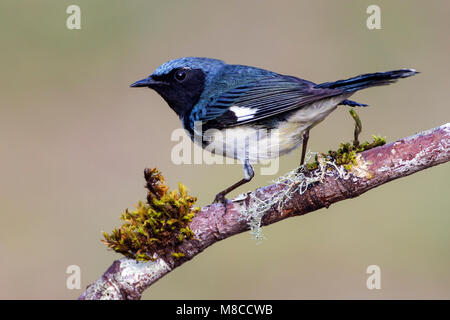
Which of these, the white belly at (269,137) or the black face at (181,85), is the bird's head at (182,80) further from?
the white belly at (269,137)

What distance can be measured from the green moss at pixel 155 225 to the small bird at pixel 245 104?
1.54 ft

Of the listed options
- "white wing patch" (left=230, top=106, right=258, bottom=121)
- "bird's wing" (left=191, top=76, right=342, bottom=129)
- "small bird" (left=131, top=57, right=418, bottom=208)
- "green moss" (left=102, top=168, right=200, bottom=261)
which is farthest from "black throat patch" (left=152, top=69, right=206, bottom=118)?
"green moss" (left=102, top=168, right=200, bottom=261)

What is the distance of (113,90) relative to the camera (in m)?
7.89

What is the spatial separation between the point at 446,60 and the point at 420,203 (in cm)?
222

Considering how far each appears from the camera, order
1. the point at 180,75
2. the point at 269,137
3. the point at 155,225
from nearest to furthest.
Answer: the point at 155,225
the point at 269,137
the point at 180,75

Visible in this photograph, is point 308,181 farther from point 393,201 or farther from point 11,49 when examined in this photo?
point 11,49

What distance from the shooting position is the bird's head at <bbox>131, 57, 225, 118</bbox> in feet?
13.1

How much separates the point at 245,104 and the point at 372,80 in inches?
34.5

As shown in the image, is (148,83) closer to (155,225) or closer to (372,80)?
(155,225)

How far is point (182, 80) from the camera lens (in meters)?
4.00

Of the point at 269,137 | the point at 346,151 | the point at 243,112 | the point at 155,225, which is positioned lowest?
the point at 155,225

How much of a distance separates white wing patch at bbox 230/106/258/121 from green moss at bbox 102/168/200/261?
883 millimetres

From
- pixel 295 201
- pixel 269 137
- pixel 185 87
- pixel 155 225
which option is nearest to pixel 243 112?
pixel 269 137

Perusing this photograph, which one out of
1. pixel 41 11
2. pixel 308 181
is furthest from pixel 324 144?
pixel 41 11
